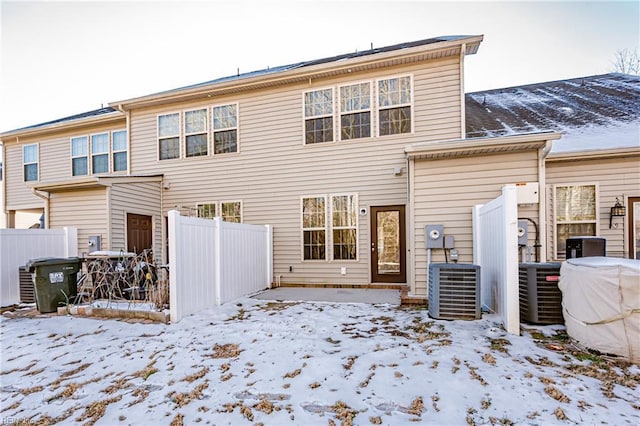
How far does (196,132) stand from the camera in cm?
877

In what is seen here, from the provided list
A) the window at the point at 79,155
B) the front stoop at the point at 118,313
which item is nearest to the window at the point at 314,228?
the front stoop at the point at 118,313

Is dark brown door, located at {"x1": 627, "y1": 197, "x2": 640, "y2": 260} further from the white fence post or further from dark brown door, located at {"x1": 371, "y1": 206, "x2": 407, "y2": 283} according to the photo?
the white fence post

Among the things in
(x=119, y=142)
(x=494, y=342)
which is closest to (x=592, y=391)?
(x=494, y=342)

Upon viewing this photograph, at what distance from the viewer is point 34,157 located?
421 inches

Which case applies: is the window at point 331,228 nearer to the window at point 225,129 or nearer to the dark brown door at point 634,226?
the window at point 225,129

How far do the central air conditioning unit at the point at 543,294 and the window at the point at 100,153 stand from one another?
1101cm

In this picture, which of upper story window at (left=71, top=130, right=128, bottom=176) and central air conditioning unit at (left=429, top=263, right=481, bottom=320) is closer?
central air conditioning unit at (left=429, top=263, right=481, bottom=320)

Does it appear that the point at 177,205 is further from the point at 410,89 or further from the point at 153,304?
the point at 410,89

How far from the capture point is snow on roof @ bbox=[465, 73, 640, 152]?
6930 millimetres

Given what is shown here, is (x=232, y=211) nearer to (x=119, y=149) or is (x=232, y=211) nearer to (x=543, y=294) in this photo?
(x=119, y=149)

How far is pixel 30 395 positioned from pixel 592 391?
4568mm

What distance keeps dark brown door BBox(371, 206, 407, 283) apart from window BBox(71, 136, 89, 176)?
9.17 meters

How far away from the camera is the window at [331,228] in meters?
7.48

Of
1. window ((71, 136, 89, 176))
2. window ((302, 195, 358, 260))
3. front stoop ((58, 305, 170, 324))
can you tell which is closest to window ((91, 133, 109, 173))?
window ((71, 136, 89, 176))
